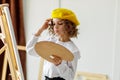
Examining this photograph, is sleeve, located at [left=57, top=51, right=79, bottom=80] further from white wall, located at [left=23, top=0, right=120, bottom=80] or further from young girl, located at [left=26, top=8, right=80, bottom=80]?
white wall, located at [left=23, top=0, right=120, bottom=80]

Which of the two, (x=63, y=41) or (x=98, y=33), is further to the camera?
(x=98, y=33)

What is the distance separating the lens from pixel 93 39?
7.41 feet

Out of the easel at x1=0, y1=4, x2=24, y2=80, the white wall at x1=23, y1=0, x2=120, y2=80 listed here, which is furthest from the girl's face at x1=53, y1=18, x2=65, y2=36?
the white wall at x1=23, y1=0, x2=120, y2=80

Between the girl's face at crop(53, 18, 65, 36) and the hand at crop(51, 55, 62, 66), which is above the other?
the girl's face at crop(53, 18, 65, 36)

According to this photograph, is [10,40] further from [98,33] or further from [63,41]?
[98,33]

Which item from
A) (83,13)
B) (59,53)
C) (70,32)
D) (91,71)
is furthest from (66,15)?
(91,71)

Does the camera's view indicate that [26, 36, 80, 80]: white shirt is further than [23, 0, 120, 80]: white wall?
No

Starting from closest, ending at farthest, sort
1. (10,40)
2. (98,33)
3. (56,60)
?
(56,60), (10,40), (98,33)

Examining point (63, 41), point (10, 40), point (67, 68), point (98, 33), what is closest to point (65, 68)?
point (67, 68)

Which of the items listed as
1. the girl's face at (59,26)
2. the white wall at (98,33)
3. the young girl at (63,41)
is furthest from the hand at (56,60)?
the white wall at (98,33)

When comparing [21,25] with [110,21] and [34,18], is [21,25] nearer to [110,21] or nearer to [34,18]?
[34,18]

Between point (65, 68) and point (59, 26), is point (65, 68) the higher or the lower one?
the lower one

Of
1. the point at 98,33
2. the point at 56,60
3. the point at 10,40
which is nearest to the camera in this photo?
the point at 56,60

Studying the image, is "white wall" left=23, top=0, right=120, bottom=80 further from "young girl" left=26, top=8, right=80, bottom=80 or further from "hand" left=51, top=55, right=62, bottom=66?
"hand" left=51, top=55, right=62, bottom=66
